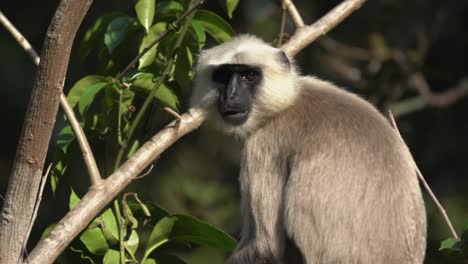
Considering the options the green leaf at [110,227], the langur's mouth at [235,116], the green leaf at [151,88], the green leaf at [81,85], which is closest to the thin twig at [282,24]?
the langur's mouth at [235,116]

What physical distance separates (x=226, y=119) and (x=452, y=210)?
4.64 meters

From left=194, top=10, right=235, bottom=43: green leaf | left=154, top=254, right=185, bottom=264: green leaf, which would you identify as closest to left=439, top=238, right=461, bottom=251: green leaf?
left=154, top=254, right=185, bottom=264: green leaf

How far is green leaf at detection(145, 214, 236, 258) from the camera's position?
4586mm

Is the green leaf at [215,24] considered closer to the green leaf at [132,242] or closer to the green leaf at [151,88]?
the green leaf at [151,88]

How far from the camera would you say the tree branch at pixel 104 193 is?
3.99 metres

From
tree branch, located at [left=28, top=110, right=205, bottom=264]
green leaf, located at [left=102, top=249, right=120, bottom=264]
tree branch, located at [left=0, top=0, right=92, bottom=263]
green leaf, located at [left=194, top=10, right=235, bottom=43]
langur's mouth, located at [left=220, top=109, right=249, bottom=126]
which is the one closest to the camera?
tree branch, located at [left=0, top=0, right=92, bottom=263]

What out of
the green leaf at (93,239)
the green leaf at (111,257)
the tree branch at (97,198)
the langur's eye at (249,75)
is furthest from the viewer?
the langur's eye at (249,75)

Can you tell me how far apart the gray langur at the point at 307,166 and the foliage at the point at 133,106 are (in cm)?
24

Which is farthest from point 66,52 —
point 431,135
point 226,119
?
point 431,135

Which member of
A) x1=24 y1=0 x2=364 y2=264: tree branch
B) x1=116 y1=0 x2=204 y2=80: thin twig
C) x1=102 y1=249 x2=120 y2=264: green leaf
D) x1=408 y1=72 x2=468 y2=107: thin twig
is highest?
x1=116 y1=0 x2=204 y2=80: thin twig

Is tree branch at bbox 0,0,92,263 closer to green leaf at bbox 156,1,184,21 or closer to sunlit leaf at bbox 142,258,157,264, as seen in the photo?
sunlit leaf at bbox 142,258,157,264

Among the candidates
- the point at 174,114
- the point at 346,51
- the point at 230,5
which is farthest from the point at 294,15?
the point at 346,51

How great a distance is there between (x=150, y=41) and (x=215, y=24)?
0.41 m

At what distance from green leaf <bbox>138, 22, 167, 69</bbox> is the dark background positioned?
3905mm
